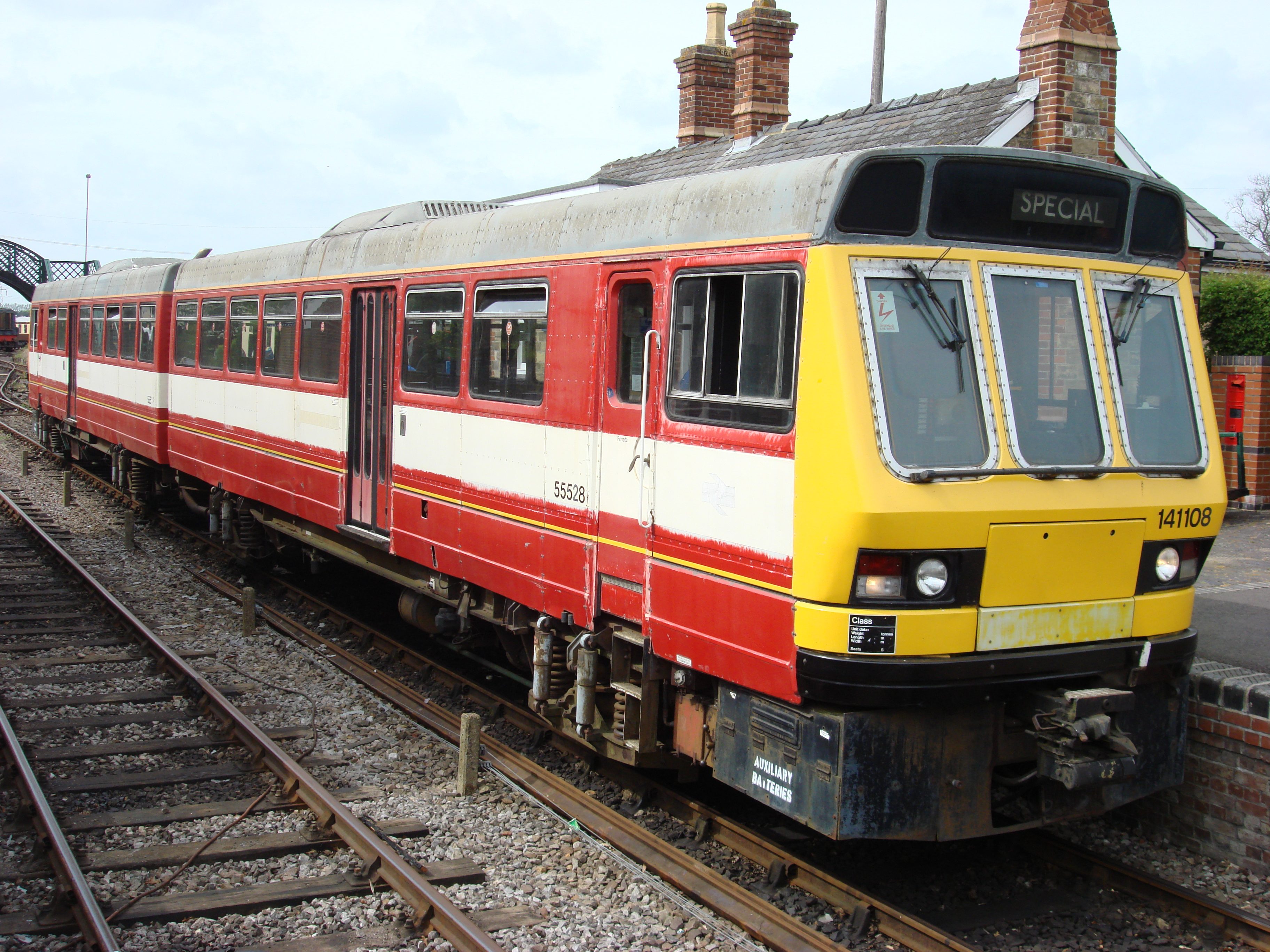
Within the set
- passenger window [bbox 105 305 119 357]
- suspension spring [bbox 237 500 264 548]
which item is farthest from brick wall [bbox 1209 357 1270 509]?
passenger window [bbox 105 305 119 357]

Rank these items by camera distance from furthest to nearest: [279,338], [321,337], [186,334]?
[186,334] → [279,338] → [321,337]

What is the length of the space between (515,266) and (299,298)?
4104 millimetres

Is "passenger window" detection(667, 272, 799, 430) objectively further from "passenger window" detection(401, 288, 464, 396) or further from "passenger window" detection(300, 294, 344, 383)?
"passenger window" detection(300, 294, 344, 383)

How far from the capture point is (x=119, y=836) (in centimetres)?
606

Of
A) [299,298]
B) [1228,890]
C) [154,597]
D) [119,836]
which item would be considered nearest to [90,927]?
[119,836]

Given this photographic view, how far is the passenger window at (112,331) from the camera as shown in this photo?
16969 millimetres

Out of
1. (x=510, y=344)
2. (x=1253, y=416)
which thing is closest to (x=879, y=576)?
(x=510, y=344)

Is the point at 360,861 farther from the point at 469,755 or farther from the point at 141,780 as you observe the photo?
the point at 141,780

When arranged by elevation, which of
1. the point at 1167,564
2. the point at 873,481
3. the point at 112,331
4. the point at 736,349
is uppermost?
the point at 112,331

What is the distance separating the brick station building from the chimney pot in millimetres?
1465

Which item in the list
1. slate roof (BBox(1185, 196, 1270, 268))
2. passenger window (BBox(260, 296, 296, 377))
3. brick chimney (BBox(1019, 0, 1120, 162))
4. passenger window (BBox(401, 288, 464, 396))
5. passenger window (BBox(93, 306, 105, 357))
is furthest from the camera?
passenger window (BBox(93, 306, 105, 357))

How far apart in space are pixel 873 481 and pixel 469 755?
11.0 feet

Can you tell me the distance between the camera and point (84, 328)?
19562mm

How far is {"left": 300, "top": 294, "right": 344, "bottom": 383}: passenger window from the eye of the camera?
947 centimetres
